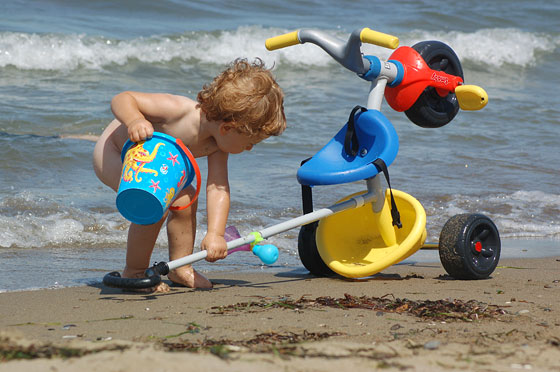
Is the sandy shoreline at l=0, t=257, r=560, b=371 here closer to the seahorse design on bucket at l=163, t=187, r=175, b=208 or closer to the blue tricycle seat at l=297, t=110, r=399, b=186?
the seahorse design on bucket at l=163, t=187, r=175, b=208

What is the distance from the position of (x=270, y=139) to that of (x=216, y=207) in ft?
13.9

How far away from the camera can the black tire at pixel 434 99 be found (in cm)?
372

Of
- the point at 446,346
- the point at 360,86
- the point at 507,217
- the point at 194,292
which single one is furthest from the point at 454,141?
the point at 446,346

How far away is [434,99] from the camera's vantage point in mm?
3762

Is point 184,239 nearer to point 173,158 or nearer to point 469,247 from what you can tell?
point 173,158

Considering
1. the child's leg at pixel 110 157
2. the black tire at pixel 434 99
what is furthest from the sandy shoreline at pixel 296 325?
the black tire at pixel 434 99

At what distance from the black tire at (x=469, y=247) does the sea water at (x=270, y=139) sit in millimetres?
817

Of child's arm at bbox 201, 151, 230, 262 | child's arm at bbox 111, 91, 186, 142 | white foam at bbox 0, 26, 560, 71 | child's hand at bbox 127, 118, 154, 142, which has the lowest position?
child's arm at bbox 201, 151, 230, 262

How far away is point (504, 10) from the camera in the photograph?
693 inches

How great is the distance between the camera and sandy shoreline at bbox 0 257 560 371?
6.15ft

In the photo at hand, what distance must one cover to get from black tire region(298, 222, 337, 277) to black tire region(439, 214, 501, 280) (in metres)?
0.57

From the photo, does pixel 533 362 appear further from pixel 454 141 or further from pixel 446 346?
pixel 454 141

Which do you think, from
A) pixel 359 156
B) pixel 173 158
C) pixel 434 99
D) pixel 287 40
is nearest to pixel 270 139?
pixel 434 99

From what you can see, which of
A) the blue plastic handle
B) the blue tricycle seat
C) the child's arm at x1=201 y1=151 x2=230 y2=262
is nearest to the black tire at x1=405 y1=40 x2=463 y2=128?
the blue tricycle seat
